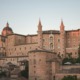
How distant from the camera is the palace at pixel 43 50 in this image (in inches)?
2229

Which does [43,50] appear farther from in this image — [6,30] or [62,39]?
[6,30]

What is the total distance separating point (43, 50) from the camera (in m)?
58.5

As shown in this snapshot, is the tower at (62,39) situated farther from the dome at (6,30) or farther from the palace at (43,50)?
the dome at (6,30)

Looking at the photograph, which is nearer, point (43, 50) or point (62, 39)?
point (43, 50)

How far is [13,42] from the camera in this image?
7719 centimetres

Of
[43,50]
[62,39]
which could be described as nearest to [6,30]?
[62,39]

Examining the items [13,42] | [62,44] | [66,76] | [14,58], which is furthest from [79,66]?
[13,42]

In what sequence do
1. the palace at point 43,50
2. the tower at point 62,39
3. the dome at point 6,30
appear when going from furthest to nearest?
1. the dome at point 6,30
2. the tower at point 62,39
3. the palace at point 43,50

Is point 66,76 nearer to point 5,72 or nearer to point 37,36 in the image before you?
point 5,72

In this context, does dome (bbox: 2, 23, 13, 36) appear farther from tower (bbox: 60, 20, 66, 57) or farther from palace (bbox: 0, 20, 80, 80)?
tower (bbox: 60, 20, 66, 57)

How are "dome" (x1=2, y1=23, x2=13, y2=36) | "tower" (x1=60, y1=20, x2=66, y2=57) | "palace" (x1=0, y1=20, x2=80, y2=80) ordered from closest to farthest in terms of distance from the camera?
1. "palace" (x1=0, y1=20, x2=80, y2=80)
2. "tower" (x1=60, y1=20, x2=66, y2=57)
3. "dome" (x1=2, y1=23, x2=13, y2=36)

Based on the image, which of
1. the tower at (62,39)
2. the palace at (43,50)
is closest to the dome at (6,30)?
the palace at (43,50)

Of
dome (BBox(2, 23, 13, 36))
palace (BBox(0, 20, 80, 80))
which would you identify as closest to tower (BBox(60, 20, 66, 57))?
palace (BBox(0, 20, 80, 80))

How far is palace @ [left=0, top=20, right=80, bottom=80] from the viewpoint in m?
56.6
